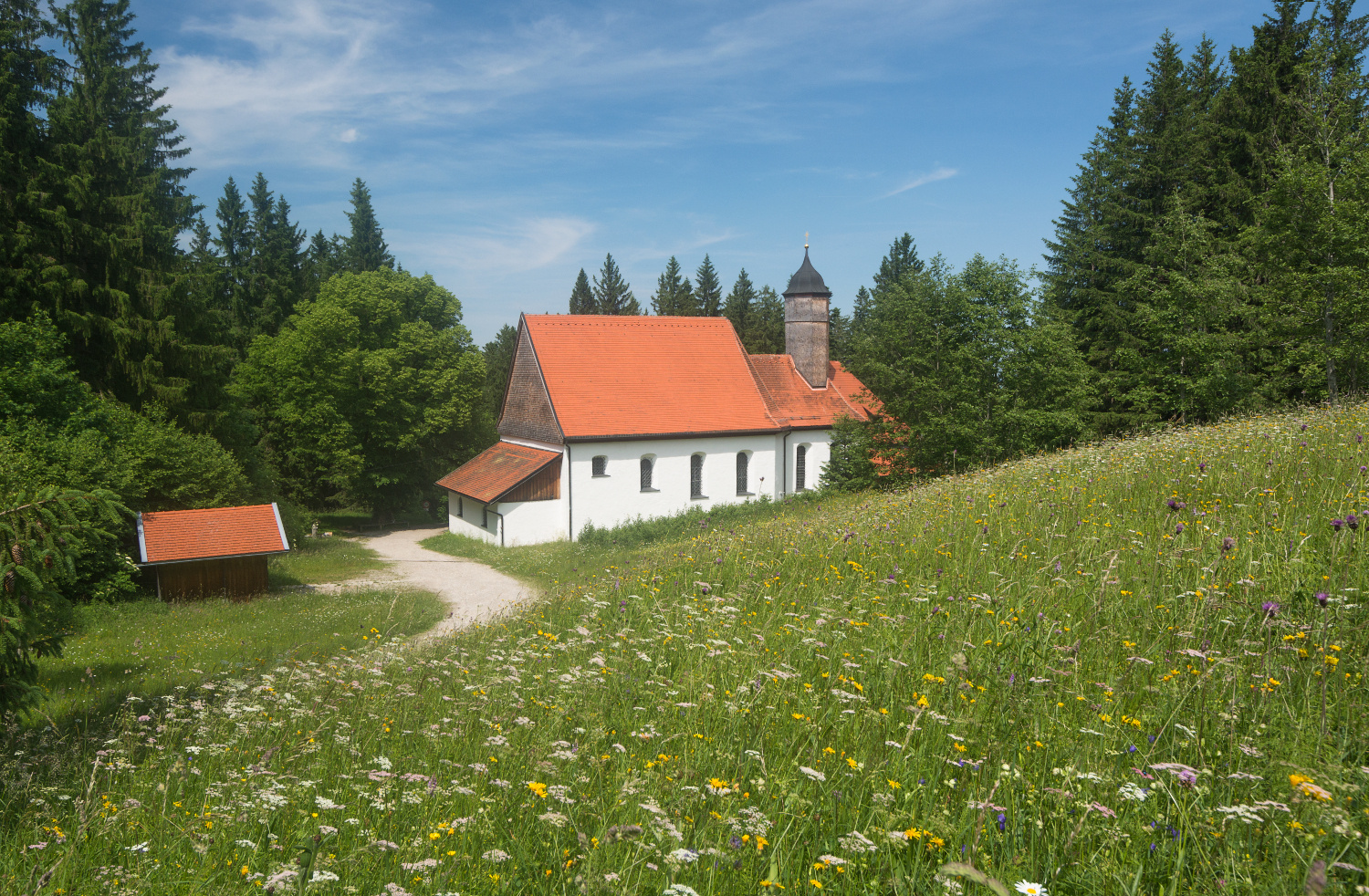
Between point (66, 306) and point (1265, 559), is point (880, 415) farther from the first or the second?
point (66, 306)

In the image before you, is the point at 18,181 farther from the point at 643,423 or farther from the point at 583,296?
the point at 583,296

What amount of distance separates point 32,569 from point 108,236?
2573cm

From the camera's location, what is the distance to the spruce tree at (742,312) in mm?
67188

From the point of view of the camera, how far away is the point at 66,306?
2389 centimetres

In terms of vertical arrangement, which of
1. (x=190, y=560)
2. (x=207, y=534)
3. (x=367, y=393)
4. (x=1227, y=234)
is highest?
(x=1227, y=234)

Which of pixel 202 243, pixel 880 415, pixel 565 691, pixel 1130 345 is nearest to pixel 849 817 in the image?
pixel 565 691

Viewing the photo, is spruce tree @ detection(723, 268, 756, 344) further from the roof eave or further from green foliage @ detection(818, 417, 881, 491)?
the roof eave

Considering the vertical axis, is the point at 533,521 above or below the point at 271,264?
below

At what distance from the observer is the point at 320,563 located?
27719mm

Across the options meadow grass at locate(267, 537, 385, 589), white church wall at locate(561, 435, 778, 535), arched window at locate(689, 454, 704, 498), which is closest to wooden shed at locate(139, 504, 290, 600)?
meadow grass at locate(267, 537, 385, 589)

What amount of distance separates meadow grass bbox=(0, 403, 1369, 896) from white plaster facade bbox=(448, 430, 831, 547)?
23.2 m

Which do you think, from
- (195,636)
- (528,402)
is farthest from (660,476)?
(195,636)

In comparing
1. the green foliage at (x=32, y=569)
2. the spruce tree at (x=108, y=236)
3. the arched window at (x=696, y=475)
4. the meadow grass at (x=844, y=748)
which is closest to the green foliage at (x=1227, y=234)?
the arched window at (x=696, y=475)

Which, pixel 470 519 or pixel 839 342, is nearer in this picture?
pixel 470 519
